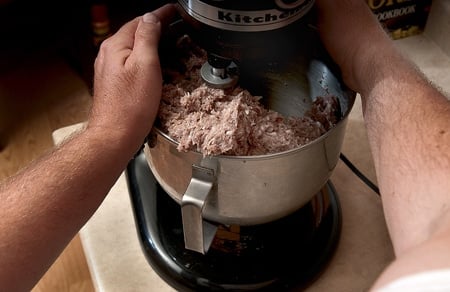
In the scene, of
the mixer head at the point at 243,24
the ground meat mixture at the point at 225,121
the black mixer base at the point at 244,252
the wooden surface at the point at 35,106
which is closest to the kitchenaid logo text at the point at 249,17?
the mixer head at the point at 243,24

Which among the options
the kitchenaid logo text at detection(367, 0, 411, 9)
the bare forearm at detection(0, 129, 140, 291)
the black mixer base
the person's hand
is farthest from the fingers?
the kitchenaid logo text at detection(367, 0, 411, 9)

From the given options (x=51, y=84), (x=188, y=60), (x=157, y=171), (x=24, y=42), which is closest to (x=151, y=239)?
(x=157, y=171)

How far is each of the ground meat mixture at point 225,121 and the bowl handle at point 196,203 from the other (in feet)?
0.09

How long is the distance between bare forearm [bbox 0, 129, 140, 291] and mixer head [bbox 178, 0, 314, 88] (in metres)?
0.15

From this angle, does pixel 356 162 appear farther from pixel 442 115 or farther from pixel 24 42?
pixel 24 42

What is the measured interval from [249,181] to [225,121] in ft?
0.22

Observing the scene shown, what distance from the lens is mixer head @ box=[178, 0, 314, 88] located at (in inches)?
21.2

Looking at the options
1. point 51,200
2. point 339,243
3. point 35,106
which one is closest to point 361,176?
point 339,243

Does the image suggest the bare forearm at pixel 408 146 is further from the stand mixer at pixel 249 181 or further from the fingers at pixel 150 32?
the fingers at pixel 150 32

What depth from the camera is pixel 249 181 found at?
24.0 inches

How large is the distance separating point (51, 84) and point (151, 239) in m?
0.68

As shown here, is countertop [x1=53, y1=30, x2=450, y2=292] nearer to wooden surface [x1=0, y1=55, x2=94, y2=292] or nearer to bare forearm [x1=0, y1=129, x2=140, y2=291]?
bare forearm [x1=0, y1=129, x2=140, y2=291]

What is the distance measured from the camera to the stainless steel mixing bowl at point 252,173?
1.94 ft

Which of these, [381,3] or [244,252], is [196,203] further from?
[381,3]
